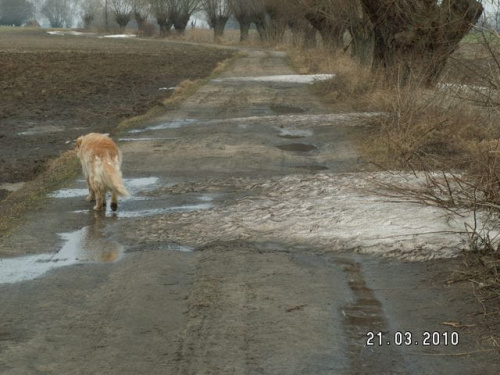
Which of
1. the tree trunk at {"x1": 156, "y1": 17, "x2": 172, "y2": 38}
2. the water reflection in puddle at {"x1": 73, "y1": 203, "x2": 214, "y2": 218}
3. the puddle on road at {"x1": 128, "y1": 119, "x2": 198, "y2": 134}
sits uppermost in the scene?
the water reflection in puddle at {"x1": 73, "y1": 203, "x2": 214, "y2": 218}

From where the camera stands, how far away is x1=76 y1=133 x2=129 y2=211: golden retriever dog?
10.3 meters

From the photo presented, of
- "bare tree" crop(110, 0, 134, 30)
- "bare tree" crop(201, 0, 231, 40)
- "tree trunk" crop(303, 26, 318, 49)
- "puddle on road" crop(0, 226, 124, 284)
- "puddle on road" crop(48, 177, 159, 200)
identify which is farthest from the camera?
"bare tree" crop(110, 0, 134, 30)

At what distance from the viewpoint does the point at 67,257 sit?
852 centimetres

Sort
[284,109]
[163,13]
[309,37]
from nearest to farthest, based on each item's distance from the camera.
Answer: [284,109] < [309,37] < [163,13]

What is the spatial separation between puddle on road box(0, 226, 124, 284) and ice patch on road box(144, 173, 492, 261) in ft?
1.94

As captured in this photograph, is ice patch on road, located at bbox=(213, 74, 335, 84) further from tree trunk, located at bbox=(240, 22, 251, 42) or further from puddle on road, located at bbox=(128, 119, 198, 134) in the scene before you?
tree trunk, located at bbox=(240, 22, 251, 42)

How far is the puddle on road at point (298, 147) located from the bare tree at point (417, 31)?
3.30 meters

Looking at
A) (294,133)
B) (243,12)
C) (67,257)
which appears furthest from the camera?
(243,12)

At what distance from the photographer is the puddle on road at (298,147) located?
15255mm

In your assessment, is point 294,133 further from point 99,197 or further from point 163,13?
point 163,13

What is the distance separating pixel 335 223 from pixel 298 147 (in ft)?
20.9

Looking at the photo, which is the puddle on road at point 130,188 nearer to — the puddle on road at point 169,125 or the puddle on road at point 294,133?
the puddle on road at point 294,133

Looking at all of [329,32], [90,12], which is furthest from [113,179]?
[90,12]

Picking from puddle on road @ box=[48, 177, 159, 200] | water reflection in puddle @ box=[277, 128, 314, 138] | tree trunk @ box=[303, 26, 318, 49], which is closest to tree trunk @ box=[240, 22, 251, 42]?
tree trunk @ box=[303, 26, 318, 49]
